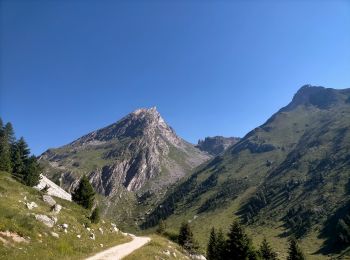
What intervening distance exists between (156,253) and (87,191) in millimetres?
33361

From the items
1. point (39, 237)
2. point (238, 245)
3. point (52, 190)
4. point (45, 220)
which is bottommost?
point (238, 245)

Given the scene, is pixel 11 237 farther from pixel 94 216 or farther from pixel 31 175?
pixel 31 175

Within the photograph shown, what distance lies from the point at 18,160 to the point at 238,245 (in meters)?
62.3

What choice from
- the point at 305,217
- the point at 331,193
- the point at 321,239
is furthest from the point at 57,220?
the point at 331,193

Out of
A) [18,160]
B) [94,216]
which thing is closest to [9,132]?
[18,160]

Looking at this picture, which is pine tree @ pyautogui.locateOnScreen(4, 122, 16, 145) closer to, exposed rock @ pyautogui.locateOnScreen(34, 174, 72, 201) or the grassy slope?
exposed rock @ pyautogui.locateOnScreen(34, 174, 72, 201)

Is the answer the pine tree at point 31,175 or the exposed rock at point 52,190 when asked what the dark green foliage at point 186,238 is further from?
the pine tree at point 31,175

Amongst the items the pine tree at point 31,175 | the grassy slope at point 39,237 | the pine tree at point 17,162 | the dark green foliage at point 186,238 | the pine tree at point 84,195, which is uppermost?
the pine tree at point 17,162

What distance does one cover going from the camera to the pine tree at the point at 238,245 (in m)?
44.3

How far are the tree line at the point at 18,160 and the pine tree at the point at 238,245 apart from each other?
146 ft

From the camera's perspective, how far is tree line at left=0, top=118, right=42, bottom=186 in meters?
70.8

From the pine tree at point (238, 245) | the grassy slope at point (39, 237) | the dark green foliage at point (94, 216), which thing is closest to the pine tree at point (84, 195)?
the dark green foliage at point (94, 216)

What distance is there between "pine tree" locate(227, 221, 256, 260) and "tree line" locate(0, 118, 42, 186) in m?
44.4

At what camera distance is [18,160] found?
273 ft
